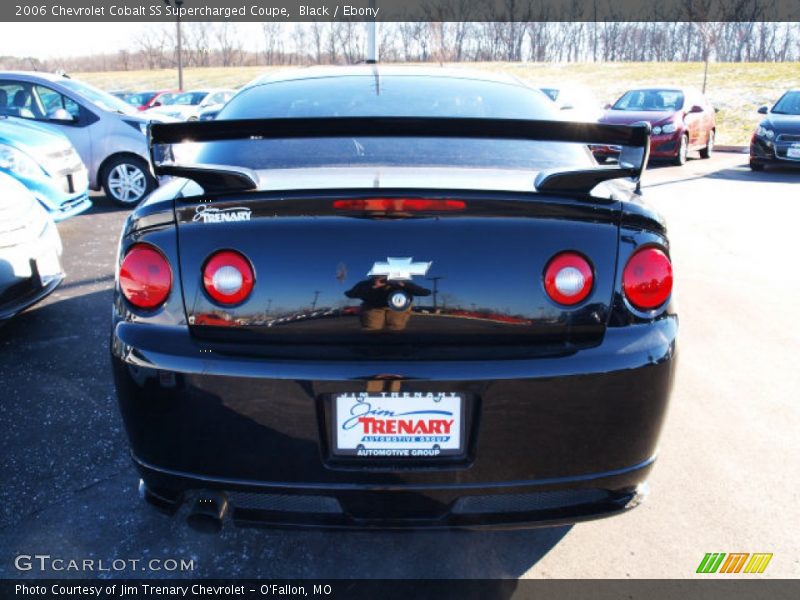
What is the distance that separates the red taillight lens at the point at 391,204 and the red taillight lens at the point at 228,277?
0.30 meters

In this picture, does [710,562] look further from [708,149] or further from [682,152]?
[708,149]

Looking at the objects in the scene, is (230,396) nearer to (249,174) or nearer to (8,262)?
Answer: (249,174)

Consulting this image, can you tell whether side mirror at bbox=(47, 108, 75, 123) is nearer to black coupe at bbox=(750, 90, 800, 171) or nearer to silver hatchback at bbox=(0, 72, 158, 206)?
silver hatchback at bbox=(0, 72, 158, 206)

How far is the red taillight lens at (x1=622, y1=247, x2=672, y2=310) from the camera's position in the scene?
1.88 m

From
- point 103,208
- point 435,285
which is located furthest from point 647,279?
point 103,208

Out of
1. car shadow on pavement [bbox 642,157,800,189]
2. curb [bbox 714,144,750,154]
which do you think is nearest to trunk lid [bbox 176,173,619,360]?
car shadow on pavement [bbox 642,157,800,189]

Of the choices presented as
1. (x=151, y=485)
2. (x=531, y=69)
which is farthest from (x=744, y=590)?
(x=531, y=69)

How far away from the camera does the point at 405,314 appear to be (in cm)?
179

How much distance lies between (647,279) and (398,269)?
716mm

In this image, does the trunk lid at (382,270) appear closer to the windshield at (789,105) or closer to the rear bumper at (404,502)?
the rear bumper at (404,502)

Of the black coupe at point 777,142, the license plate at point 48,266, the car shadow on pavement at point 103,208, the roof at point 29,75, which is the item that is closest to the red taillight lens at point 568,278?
the license plate at point 48,266

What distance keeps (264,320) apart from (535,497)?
2.92ft

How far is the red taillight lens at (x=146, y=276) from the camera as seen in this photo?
6.08ft

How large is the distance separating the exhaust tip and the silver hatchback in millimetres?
7612
